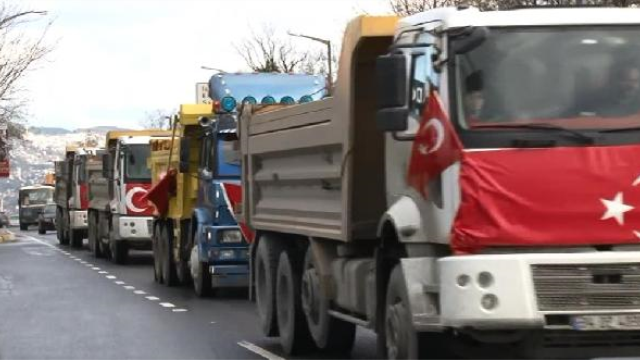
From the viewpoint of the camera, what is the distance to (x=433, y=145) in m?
8.30

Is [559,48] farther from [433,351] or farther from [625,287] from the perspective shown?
[433,351]

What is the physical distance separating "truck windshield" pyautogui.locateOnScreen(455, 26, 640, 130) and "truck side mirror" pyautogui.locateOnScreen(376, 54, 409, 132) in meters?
0.37

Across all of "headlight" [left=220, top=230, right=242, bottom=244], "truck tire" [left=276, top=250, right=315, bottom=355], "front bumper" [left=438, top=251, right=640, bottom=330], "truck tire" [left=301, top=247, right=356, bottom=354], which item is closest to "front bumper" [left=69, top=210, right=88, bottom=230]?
"headlight" [left=220, top=230, right=242, bottom=244]

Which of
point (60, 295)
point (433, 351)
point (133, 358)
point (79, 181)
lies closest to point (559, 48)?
point (433, 351)

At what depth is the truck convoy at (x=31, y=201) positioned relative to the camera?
76438 millimetres

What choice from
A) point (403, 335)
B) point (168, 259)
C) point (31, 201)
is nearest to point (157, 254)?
point (168, 259)

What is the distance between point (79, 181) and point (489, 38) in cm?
3126

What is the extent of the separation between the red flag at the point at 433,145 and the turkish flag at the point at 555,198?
21 centimetres

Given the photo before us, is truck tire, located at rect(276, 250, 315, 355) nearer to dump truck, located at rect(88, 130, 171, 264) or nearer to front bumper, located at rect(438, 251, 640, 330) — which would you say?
front bumper, located at rect(438, 251, 640, 330)

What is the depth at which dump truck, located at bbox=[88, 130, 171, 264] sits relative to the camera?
29.2 m

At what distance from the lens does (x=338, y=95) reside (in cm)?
1047

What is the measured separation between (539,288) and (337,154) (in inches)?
126

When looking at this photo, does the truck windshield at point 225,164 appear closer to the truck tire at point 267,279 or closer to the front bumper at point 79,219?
the truck tire at point 267,279

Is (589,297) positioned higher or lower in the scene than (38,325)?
higher
